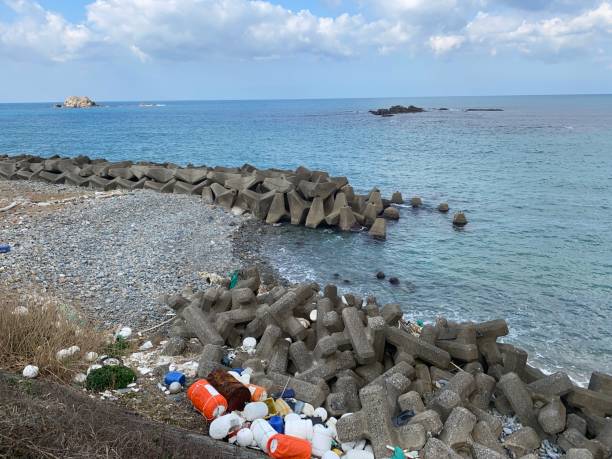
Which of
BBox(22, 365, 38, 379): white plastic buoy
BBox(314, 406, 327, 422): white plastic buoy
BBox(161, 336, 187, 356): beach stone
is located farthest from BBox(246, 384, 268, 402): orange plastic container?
BBox(22, 365, 38, 379): white plastic buoy

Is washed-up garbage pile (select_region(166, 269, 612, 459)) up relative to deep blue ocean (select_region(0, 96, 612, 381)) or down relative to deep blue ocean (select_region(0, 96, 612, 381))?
up

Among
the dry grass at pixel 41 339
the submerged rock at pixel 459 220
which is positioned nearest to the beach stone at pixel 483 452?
the dry grass at pixel 41 339

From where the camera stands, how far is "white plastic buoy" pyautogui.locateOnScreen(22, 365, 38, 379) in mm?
6379

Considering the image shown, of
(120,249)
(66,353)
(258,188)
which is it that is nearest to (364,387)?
(66,353)

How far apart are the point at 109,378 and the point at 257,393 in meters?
2.05

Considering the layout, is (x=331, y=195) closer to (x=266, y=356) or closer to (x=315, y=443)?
Answer: (x=266, y=356)

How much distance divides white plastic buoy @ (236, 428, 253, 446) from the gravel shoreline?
15.0ft

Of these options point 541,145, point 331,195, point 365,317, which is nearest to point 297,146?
point 541,145

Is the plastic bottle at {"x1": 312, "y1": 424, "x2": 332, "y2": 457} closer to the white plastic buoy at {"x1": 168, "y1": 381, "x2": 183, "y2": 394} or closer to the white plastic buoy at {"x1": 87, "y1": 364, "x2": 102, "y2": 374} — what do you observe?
the white plastic buoy at {"x1": 168, "y1": 381, "x2": 183, "y2": 394}

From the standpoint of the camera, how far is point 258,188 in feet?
73.6

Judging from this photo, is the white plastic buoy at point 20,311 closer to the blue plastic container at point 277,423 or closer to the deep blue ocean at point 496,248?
the blue plastic container at point 277,423

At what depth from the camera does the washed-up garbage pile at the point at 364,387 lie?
5914 mm

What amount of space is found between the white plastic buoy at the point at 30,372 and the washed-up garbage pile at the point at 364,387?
77.6 inches

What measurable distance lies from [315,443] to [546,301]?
9.95 metres
